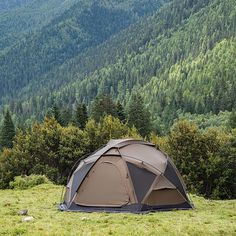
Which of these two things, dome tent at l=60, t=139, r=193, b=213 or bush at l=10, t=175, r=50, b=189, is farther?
bush at l=10, t=175, r=50, b=189

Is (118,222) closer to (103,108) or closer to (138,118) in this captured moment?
(103,108)

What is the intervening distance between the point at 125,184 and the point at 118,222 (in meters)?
3.84

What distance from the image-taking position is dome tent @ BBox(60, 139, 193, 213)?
2222cm

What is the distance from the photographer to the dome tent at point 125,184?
72.9ft

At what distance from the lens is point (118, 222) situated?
18.7 meters

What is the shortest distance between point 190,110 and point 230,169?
128m

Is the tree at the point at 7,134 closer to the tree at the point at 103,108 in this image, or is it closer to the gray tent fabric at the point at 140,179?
the tree at the point at 103,108

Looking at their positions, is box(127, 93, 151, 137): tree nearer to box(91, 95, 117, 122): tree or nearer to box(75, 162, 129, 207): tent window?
box(91, 95, 117, 122): tree

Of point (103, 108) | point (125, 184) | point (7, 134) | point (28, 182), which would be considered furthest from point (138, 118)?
point (125, 184)

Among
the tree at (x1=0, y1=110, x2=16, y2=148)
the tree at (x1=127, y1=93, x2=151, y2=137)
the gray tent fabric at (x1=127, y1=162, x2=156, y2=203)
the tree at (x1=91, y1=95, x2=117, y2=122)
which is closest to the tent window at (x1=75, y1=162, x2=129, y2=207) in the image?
the gray tent fabric at (x1=127, y1=162, x2=156, y2=203)

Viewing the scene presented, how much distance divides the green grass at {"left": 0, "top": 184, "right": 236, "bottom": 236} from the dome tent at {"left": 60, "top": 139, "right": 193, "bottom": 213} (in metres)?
0.94

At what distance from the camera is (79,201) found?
23.0 metres

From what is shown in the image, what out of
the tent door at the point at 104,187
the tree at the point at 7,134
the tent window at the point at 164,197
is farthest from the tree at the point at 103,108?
the tent window at the point at 164,197

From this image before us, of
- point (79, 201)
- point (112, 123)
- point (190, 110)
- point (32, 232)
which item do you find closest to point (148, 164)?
point (79, 201)
